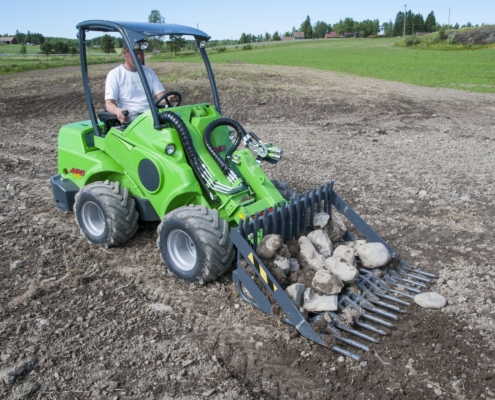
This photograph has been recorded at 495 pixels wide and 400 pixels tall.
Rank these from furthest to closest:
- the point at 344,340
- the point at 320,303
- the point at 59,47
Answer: the point at 59,47
the point at 320,303
the point at 344,340

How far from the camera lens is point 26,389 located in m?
3.06

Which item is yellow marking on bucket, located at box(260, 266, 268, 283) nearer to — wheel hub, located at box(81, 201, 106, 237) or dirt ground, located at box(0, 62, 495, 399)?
dirt ground, located at box(0, 62, 495, 399)

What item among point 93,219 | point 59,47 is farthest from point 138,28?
point 59,47

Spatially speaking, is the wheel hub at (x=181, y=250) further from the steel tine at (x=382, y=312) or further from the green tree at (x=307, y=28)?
the green tree at (x=307, y=28)

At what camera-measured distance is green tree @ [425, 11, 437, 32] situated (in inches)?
4213

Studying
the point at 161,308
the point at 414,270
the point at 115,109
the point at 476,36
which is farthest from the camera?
the point at 476,36

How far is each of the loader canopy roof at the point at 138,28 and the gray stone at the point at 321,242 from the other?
222cm

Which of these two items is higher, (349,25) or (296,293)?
(296,293)

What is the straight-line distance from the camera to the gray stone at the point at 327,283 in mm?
3801

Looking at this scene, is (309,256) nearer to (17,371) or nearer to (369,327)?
(369,327)

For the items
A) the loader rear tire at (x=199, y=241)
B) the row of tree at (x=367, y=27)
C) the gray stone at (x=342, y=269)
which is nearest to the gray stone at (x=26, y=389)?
the loader rear tire at (x=199, y=241)

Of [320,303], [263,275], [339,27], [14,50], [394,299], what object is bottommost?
[339,27]

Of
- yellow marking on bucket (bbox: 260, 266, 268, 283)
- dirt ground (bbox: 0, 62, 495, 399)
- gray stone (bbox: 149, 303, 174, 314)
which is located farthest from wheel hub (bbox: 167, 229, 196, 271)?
yellow marking on bucket (bbox: 260, 266, 268, 283)

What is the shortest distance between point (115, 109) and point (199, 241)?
1.83 meters
